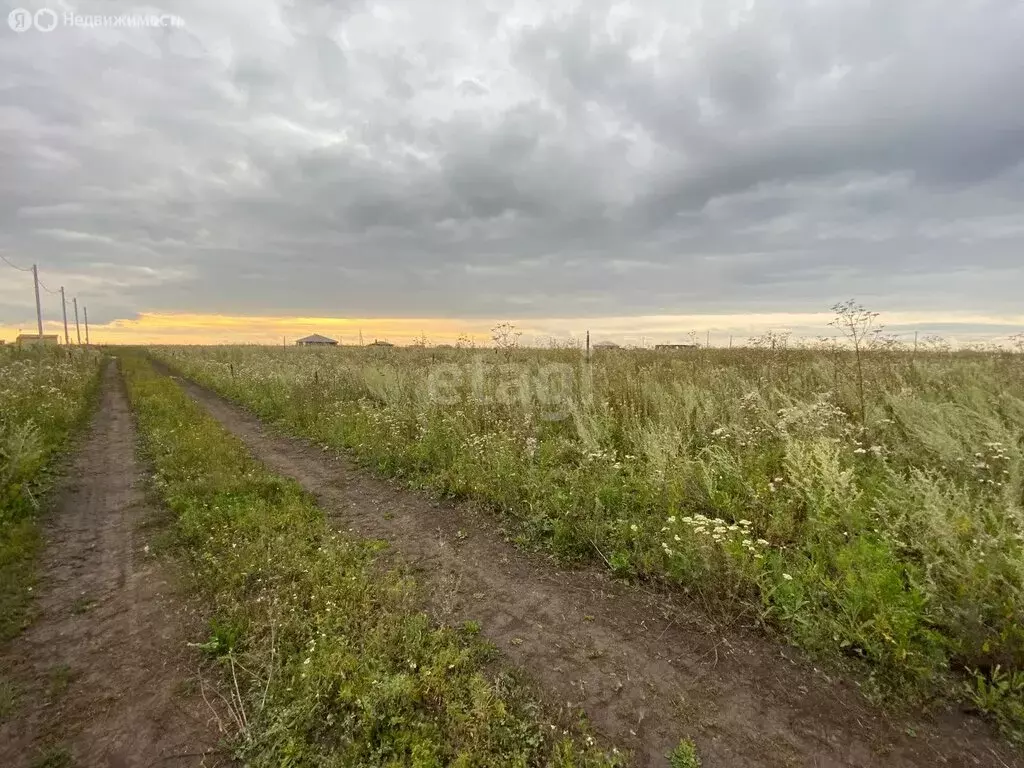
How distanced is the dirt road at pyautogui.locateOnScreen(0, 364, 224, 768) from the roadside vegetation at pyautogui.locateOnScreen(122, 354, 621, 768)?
0.23 metres

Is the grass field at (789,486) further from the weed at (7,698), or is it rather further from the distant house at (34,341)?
the distant house at (34,341)

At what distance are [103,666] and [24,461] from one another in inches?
232

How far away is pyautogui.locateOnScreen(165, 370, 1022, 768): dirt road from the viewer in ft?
9.08

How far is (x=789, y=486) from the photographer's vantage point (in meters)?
4.80

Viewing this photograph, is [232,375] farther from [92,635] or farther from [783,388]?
[783,388]

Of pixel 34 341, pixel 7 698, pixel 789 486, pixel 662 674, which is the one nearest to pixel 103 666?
pixel 7 698

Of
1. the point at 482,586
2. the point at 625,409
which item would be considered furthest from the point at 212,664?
the point at 625,409

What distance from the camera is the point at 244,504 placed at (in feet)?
20.7

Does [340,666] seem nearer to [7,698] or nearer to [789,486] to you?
[7,698]

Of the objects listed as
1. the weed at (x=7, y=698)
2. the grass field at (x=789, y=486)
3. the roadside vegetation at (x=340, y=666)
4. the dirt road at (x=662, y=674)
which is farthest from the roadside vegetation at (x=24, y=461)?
the grass field at (x=789, y=486)

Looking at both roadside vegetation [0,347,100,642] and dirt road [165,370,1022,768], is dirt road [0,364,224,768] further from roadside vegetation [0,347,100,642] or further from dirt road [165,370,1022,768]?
dirt road [165,370,1022,768]

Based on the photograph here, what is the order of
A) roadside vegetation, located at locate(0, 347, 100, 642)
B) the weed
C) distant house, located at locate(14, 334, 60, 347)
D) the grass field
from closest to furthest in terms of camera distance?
the weed
the grass field
roadside vegetation, located at locate(0, 347, 100, 642)
distant house, located at locate(14, 334, 60, 347)

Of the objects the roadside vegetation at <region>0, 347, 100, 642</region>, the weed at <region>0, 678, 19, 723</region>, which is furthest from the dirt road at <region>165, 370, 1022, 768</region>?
the roadside vegetation at <region>0, 347, 100, 642</region>

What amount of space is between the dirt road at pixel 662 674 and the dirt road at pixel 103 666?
182 cm
